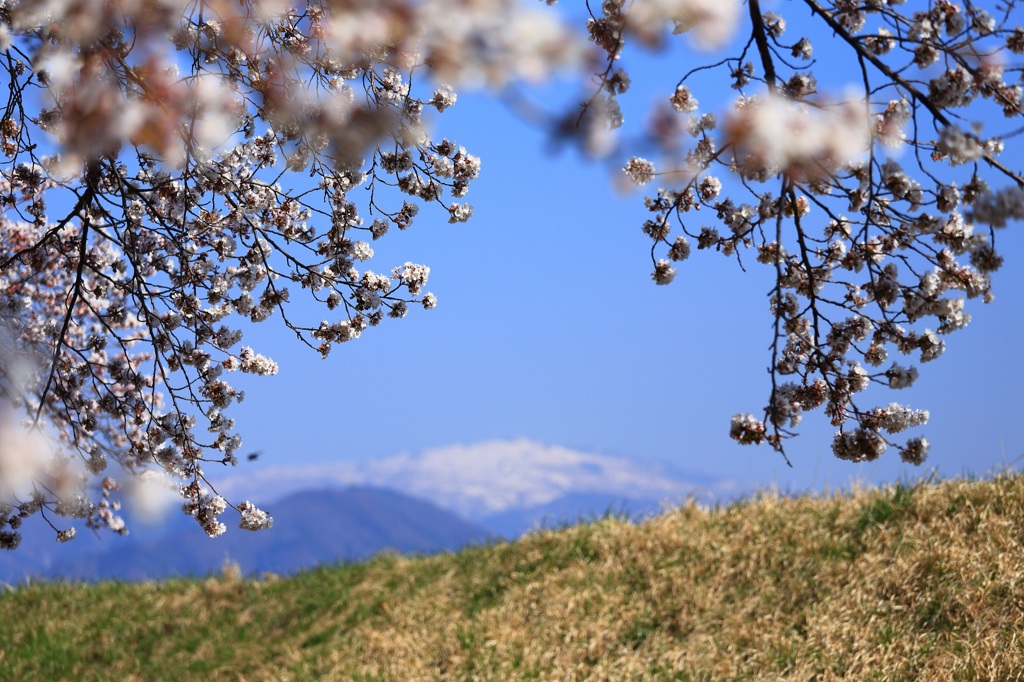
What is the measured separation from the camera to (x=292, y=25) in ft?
16.4

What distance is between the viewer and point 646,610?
25.1 ft

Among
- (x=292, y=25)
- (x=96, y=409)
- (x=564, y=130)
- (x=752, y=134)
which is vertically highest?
(x=292, y=25)

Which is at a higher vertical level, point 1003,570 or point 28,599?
point 28,599

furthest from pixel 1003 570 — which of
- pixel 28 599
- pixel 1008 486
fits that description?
pixel 28 599

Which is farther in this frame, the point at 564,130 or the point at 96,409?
the point at 96,409

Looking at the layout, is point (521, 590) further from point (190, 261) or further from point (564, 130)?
point (564, 130)

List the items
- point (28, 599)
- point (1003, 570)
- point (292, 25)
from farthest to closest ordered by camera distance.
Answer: point (28, 599) < point (1003, 570) < point (292, 25)

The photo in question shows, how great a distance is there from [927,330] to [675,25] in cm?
207

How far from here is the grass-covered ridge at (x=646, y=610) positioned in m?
6.69

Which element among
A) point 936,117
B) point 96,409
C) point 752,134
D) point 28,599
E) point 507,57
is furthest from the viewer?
point 28,599

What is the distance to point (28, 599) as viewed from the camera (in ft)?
37.0

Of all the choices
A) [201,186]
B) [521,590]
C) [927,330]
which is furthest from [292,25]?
[521,590]

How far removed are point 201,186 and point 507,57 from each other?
3293mm

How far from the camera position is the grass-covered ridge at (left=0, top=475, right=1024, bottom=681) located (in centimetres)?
669
